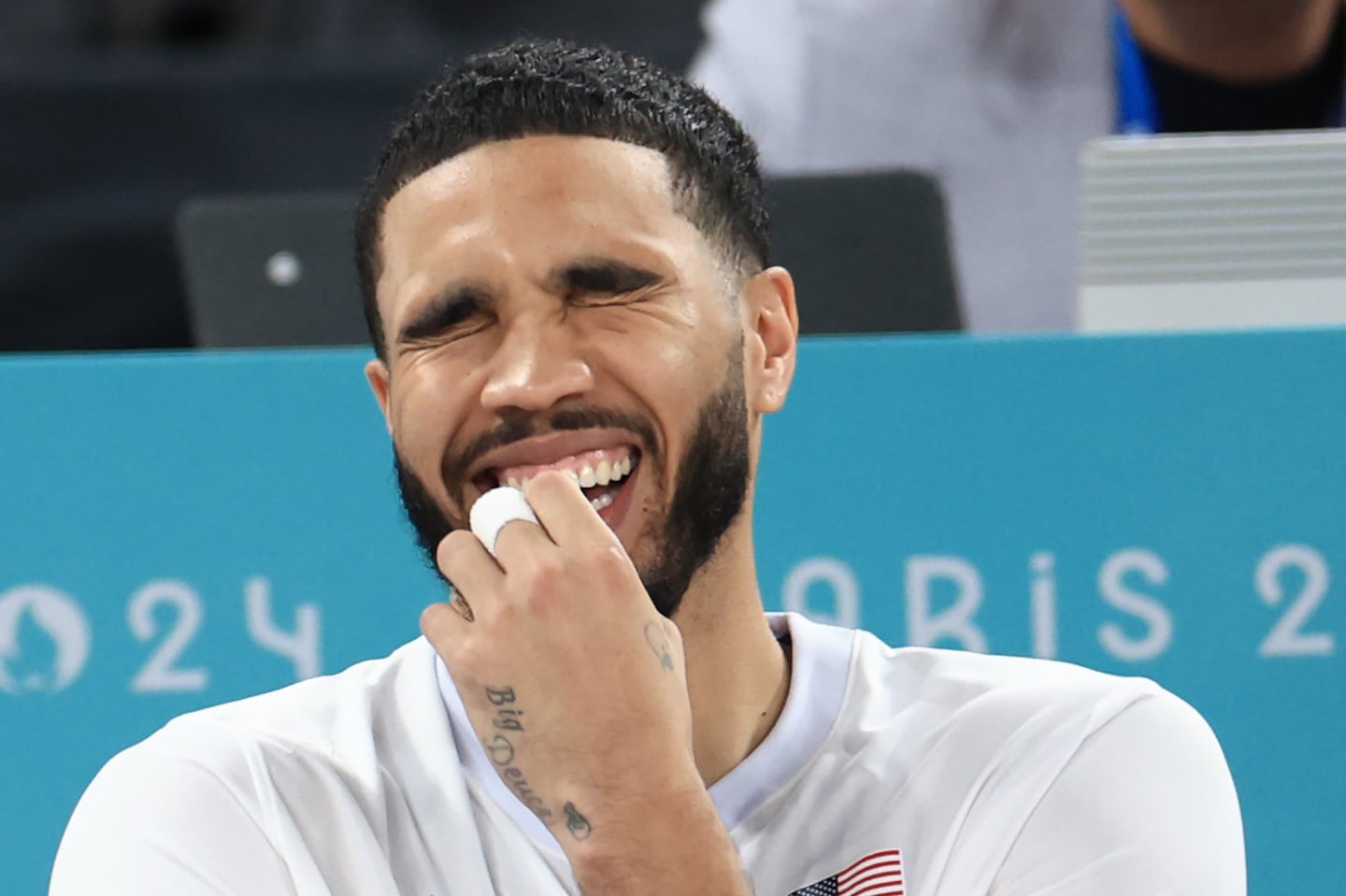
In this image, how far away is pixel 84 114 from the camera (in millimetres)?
3895

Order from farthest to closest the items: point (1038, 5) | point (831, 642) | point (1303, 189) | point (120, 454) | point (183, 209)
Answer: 1. point (1038, 5)
2. point (183, 209)
3. point (1303, 189)
4. point (120, 454)
5. point (831, 642)

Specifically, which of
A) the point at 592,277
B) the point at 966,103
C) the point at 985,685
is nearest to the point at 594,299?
→ the point at 592,277

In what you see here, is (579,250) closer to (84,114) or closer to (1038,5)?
(1038,5)

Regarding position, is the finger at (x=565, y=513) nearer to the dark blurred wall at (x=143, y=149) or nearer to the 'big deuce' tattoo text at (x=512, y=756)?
the 'big deuce' tattoo text at (x=512, y=756)

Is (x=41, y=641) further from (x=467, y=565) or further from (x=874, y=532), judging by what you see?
(x=874, y=532)

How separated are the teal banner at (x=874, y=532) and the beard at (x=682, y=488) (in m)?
0.22

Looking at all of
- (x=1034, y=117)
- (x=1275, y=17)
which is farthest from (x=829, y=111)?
(x=1275, y=17)

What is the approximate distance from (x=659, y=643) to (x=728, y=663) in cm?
29

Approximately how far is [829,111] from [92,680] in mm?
2202

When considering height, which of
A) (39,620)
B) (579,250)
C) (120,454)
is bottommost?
(39,620)

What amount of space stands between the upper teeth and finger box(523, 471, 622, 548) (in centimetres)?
9

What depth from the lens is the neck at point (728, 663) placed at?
69.9 inches

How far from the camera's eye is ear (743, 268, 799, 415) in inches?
72.7

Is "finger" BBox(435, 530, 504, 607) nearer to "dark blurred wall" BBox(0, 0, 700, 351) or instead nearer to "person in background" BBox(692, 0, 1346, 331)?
"person in background" BBox(692, 0, 1346, 331)
